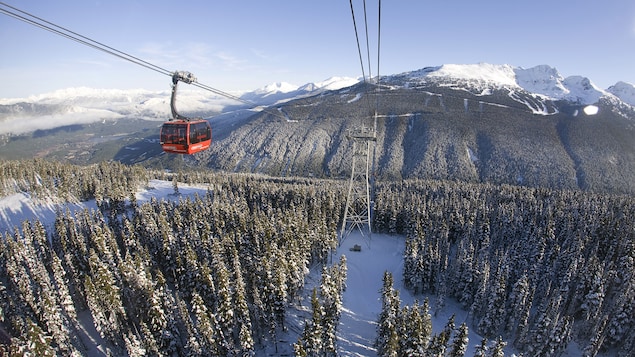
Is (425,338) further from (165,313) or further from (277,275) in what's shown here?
(165,313)

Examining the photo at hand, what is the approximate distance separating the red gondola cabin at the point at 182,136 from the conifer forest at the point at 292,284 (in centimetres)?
2067

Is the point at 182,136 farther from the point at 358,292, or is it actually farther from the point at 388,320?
the point at 358,292

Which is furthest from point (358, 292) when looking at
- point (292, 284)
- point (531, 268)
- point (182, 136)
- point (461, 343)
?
point (182, 136)

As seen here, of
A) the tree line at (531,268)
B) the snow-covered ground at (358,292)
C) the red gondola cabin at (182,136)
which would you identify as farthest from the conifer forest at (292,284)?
the red gondola cabin at (182,136)

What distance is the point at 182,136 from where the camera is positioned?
112 ft

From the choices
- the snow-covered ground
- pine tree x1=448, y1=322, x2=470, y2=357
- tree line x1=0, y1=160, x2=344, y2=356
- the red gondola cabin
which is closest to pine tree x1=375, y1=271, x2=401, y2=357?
the snow-covered ground

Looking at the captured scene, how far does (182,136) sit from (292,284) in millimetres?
35629

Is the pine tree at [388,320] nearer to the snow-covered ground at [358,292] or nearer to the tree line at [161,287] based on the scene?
the snow-covered ground at [358,292]

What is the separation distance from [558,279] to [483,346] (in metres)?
48.5

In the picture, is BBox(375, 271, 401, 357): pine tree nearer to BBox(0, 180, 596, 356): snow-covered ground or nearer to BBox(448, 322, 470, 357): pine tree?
BBox(0, 180, 596, 356): snow-covered ground

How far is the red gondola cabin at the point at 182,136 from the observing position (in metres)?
34.1

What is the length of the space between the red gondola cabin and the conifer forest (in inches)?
814

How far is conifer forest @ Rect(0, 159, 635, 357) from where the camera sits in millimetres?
43562

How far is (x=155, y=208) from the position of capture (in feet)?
320
